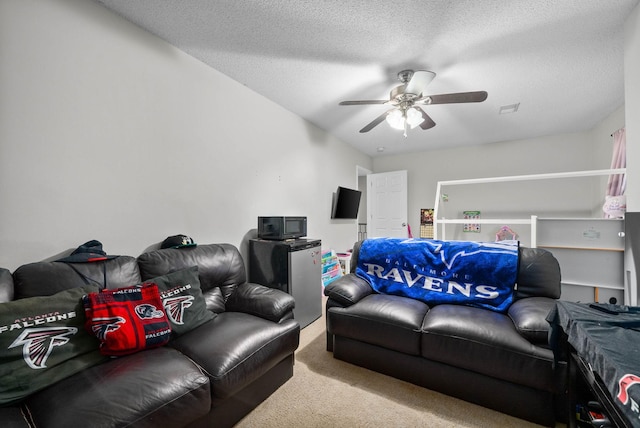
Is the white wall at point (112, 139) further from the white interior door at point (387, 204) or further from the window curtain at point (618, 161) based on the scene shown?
the window curtain at point (618, 161)

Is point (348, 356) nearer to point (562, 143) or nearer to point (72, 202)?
point (72, 202)

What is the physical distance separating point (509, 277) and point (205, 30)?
3.01 meters

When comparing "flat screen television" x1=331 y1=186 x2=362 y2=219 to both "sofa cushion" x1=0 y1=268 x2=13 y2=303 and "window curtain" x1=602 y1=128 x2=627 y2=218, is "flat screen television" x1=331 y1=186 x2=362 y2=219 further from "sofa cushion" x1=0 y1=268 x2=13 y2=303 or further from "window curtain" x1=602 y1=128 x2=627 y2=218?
"sofa cushion" x1=0 y1=268 x2=13 y2=303

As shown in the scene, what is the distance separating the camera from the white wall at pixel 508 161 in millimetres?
3938

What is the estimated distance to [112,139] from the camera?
1.79 m

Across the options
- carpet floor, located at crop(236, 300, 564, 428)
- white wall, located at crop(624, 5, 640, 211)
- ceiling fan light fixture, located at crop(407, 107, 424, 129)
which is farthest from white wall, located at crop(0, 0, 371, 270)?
white wall, located at crop(624, 5, 640, 211)

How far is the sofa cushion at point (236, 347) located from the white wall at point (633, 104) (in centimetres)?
253

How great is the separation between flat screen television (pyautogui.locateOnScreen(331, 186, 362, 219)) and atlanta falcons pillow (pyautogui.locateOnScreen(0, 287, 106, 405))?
349cm

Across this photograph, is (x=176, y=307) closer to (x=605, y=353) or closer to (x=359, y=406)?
(x=359, y=406)

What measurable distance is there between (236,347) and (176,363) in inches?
11.2

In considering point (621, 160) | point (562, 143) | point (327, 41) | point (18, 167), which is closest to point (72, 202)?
point (18, 167)

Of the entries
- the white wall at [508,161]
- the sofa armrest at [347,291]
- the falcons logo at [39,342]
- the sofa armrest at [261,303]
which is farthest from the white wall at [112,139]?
the white wall at [508,161]

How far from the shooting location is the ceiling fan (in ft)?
7.12

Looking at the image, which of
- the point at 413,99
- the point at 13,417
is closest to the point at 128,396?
the point at 13,417
